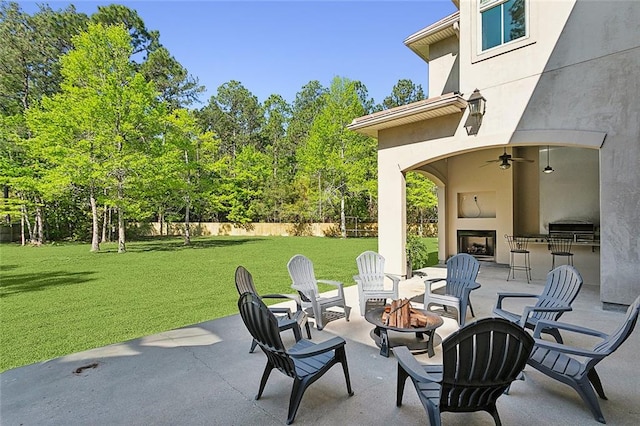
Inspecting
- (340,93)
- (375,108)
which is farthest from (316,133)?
(375,108)

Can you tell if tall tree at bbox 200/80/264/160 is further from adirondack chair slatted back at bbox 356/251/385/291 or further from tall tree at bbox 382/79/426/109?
adirondack chair slatted back at bbox 356/251/385/291

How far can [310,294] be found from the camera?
477 cm

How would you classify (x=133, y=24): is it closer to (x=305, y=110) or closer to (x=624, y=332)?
(x=305, y=110)

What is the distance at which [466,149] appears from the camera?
6859 mm

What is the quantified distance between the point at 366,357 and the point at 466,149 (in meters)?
5.04

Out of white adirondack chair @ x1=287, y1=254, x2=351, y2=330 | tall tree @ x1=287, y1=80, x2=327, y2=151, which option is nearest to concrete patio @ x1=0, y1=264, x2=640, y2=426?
white adirondack chair @ x1=287, y1=254, x2=351, y2=330

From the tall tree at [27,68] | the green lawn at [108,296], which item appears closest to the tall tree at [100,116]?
the green lawn at [108,296]

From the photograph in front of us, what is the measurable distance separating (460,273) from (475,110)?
335 centimetres

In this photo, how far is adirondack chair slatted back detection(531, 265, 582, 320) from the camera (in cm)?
391

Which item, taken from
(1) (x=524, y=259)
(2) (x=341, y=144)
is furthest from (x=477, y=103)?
(2) (x=341, y=144)

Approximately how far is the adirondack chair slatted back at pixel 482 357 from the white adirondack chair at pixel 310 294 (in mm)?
2664

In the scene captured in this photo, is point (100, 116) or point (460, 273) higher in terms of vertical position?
point (100, 116)

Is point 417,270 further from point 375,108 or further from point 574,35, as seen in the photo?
point 375,108

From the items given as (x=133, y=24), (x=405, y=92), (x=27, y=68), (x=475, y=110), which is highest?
(x=133, y=24)
